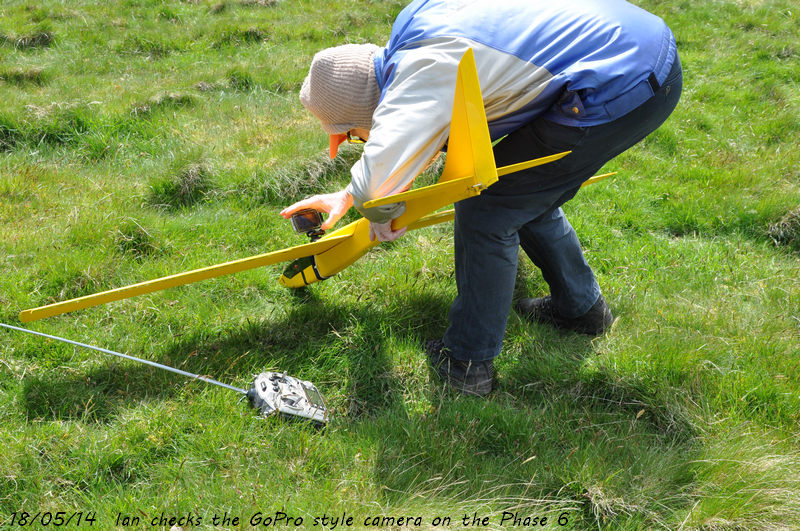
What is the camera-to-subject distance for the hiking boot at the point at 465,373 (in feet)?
8.96

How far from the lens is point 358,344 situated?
9.84ft

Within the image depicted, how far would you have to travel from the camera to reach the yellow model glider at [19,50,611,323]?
74.8 inches

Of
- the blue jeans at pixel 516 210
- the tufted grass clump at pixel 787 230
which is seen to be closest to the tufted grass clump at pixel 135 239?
the blue jeans at pixel 516 210

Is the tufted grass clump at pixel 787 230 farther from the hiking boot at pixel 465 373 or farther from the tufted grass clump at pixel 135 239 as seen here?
the tufted grass clump at pixel 135 239

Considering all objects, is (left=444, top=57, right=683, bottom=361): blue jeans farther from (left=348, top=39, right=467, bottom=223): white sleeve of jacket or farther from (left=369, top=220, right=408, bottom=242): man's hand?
(left=348, top=39, right=467, bottom=223): white sleeve of jacket

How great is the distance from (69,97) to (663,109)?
4.94 m

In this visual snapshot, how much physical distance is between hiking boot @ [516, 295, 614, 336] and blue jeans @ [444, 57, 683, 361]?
0.34 m

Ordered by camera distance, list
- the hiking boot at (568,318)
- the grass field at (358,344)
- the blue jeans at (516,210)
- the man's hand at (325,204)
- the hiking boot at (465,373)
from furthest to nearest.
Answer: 1. the hiking boot at (568,318)
2. the man's hand at (325,204)
3. the hiking boot at (465,373)
4. the blue jeans at (516,210)
5. the grass field at (358,344)

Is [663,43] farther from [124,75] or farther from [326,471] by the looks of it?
[124,75]

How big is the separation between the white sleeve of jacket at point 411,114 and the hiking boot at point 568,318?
1.48 meters

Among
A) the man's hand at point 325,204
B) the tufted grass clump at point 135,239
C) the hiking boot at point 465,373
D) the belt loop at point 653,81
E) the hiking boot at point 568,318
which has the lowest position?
the hiking boot at point 568,318

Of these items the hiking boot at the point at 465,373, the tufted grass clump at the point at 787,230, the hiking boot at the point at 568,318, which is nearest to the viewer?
the hiking boot at the point at 465,373

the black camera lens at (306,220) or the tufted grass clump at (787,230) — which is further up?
the black camera lens at (306,220)

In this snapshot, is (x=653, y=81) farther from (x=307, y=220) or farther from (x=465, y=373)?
(x=307, y=220)
